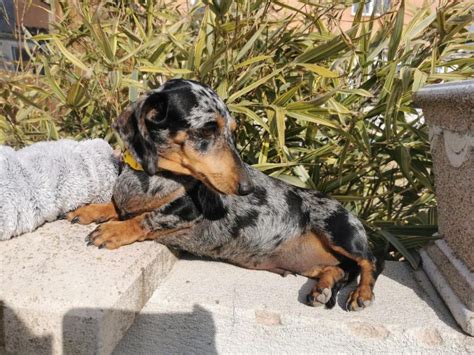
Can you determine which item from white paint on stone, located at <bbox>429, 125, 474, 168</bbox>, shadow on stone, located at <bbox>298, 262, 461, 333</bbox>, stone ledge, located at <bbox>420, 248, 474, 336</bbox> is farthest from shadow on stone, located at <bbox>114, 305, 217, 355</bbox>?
white paint on stone, located at <bbox>429, 125, 474, 168</bbox>

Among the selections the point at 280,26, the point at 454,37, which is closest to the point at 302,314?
the point at 280,26

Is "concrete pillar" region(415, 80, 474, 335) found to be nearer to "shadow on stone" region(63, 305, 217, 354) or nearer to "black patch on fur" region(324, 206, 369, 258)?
"black patch on fur" region(324, 206, 369, 258)

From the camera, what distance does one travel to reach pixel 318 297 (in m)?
1.91

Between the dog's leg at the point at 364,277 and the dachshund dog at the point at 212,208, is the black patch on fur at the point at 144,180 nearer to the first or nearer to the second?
the dachshund dog at the point at 212,208

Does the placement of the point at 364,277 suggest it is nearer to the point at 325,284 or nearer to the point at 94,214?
the point at 325,284

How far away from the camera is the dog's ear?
1892 millimetres

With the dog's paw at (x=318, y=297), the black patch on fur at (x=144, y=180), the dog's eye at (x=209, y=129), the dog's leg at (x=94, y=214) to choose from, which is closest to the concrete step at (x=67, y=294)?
the dog's leg at (x=94, y=214)

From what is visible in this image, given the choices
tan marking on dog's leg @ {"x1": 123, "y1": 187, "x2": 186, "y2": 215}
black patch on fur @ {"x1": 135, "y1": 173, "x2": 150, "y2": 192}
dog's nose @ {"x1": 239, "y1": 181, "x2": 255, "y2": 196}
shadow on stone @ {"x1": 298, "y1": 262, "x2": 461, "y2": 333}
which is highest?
dog's nose @ {"x1": 239, "y1": 181, "x2": 255, "y2": 196}

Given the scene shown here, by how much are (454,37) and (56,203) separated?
8.54ft

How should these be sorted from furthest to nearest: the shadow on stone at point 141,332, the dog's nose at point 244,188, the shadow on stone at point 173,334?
the dog's nose at point 244,188
the shadow on stone at point 173,334
the shadow on stone at point 141,332

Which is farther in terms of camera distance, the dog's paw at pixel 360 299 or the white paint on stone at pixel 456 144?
the dog's paw at pixel 360 299

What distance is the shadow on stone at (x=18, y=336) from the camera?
1.49 meters

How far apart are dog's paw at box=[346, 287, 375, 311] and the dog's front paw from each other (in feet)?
3.34

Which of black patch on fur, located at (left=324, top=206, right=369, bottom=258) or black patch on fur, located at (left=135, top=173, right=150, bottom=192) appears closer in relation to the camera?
black patch on fur, located at (left=135, top=173, right=150, bottom=192)
